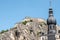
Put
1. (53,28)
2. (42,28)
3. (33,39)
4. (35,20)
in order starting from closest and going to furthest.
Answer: (53,28) < (33,39) < (42,28) < (35,20)

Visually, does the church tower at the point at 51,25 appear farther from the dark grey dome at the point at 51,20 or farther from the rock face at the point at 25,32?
the rock face at the point at 25,32

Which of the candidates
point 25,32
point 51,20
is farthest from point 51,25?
point 25,32

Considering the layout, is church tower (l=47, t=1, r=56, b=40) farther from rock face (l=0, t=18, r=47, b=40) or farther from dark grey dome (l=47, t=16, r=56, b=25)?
rock face (l=0, t=18, r=47, b=40)

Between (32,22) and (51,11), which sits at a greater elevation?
(51,11)

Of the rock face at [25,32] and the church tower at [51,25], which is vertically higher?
the church tower at [51,25]

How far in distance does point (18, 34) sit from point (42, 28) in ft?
32.8

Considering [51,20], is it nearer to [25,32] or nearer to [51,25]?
[51,25]

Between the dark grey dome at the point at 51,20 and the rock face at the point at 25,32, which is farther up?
the dark grey dome at the point at 51,20

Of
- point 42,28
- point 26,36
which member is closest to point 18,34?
point 26,36

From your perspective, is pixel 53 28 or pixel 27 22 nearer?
pixel 53 28

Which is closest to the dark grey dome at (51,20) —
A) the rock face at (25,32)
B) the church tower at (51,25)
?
the church tower at (51,25)

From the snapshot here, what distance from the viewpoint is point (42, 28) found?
120 m

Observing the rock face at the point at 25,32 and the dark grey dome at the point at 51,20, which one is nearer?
the dark grey dome at the point at 51,20

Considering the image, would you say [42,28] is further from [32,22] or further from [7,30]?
[7,30]
